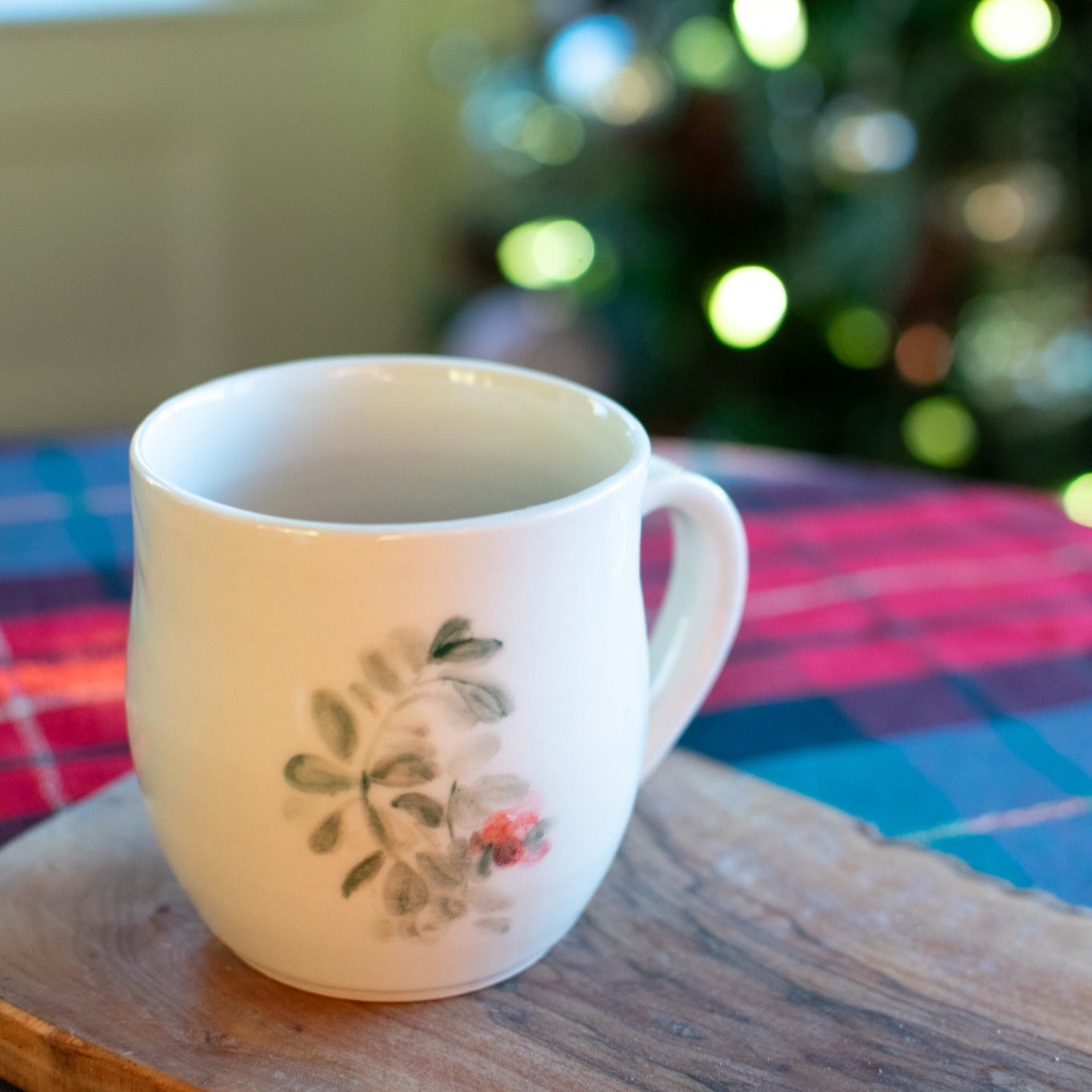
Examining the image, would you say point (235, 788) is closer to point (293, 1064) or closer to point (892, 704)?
point (293, 1064)

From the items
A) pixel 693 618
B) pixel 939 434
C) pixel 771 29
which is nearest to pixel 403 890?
pixel 693 618

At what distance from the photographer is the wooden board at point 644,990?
0.36 m

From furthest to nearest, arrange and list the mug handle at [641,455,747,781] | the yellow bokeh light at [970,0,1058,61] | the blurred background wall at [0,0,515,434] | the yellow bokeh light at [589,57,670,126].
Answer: the blurred background wall at [0,0,515,434]
the yellow bokeh light at [589,57,670,126]
the yellow bokeh light at [970,0,1058,61]
the mug handle at [641,455,747,781]

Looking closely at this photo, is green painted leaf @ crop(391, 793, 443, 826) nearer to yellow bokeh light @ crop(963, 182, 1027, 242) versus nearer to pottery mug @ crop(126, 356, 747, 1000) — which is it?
pottery mug @ crop(126, 356, 747, 1000)

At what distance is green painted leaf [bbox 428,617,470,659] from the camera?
1.11 feet

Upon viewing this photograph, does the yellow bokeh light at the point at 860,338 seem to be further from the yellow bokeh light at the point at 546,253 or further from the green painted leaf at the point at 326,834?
the green painted leaf at the point at 326,834

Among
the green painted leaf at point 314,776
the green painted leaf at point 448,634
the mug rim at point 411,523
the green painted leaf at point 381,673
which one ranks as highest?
the mug rim at point 411,523

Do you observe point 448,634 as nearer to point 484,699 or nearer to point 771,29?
point 484,699

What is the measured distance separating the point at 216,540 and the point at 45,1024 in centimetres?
14

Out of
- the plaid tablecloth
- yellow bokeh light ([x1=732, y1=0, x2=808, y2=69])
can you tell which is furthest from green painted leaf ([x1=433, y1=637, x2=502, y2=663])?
yellow bokeh light ([x1=732, y1=0, x2=808, y2=69])

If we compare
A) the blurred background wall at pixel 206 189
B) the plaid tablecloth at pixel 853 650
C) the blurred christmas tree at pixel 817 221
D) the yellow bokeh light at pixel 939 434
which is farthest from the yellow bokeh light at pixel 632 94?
the blurred background wall at pixel 206 189

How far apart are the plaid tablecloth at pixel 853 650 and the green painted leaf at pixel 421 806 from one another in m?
0.20

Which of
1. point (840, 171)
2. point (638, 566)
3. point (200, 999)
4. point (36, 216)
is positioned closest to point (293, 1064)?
point (200, 999)

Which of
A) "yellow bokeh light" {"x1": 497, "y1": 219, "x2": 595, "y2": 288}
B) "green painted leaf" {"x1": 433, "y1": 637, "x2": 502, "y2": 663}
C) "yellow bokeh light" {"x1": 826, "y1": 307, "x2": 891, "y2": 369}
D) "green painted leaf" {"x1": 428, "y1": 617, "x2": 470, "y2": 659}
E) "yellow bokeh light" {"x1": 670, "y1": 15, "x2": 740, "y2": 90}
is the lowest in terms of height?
"yellow bokeh light" {"x1": 826, "y1": 307, "x2": 891, "y2": 369}
